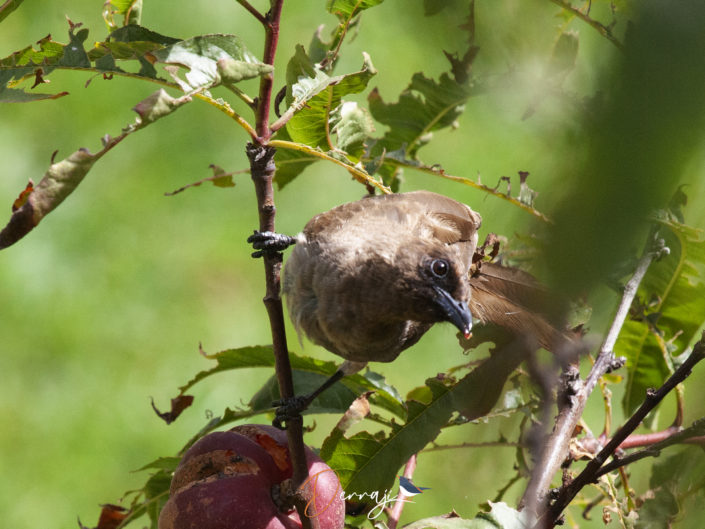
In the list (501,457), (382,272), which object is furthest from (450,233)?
(501,457)

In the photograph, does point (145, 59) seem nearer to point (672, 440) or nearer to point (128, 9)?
point (128, 9)

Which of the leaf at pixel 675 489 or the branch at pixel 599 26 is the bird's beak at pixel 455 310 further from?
the branch at pixel 599 26

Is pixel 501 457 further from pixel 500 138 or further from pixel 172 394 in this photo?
pixel 172 394

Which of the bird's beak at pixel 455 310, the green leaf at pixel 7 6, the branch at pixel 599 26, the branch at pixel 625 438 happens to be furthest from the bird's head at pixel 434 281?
the branch at pixel 599 26

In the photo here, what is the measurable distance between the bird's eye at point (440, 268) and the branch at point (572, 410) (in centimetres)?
57

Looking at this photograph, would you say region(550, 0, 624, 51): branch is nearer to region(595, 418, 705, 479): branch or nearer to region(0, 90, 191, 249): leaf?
region(595, 418, 705, 479): branch

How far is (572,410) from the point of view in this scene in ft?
5.75

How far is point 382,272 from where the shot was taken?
2.49 m

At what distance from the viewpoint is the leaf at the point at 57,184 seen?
117 centimetres

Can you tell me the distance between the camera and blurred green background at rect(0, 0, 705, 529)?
14.1 ft

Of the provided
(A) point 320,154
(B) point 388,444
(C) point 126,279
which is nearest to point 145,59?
(A) point 320,154

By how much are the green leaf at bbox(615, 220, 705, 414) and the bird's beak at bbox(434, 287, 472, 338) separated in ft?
1.63

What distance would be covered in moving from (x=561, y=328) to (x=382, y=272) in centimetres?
187

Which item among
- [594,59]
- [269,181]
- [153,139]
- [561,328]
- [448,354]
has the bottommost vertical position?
[448,354]
